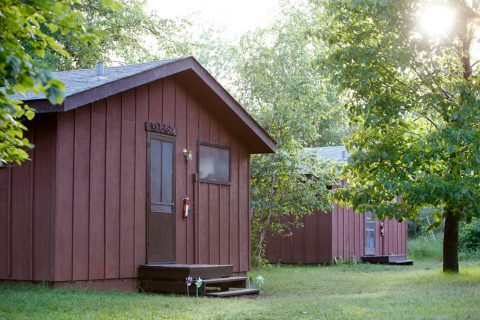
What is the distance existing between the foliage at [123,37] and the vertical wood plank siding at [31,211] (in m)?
12.6

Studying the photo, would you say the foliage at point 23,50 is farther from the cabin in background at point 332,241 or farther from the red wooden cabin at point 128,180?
the cabin in background at point 332,241

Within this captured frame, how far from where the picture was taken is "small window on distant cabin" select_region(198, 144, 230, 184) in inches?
531

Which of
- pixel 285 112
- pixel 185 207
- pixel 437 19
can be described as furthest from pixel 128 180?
pixel 285 112

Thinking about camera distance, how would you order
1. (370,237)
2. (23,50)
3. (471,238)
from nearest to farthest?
(23,50)
(370,237)
(471,238)

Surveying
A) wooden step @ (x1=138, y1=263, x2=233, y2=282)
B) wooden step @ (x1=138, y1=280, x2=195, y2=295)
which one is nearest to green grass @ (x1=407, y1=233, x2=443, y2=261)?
wooden step @ (x1=138, y1=263, x2=233, y2=282)

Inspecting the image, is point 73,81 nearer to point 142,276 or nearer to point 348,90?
point 142,276

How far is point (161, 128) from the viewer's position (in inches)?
492

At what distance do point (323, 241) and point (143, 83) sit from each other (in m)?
12.2

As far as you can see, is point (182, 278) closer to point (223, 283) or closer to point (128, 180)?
point (223, 283)

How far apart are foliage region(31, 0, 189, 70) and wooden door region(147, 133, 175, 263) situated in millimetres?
11497

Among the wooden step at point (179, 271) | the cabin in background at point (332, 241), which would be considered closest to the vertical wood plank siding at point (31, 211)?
the wooden step at point (179, 271)

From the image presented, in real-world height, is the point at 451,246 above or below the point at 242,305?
above

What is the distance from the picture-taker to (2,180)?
435 inches

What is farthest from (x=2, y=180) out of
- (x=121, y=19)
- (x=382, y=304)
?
(x=121, y=19)
